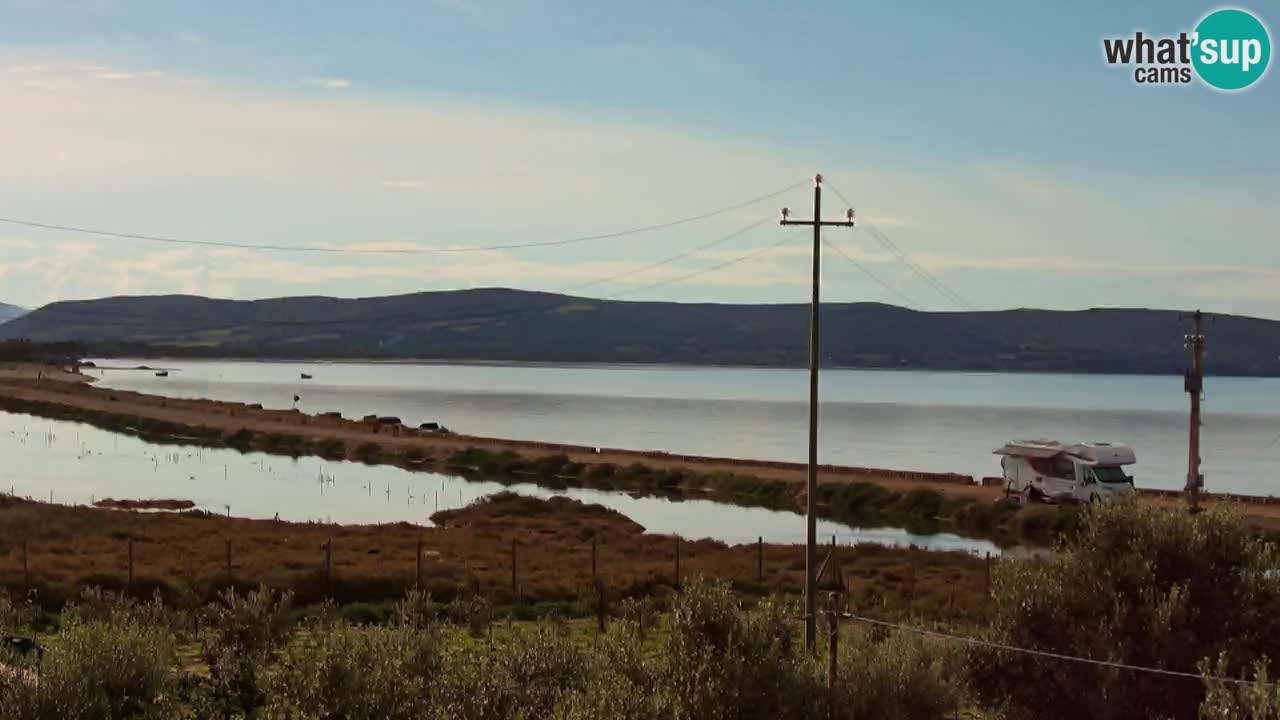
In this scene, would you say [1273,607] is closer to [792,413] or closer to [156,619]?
[156,619]

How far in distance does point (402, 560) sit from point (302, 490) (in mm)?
38285

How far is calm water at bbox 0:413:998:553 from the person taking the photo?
68062 millimetres

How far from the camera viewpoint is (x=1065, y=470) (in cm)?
6197

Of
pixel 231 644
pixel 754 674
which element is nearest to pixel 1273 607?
pixel 754 674

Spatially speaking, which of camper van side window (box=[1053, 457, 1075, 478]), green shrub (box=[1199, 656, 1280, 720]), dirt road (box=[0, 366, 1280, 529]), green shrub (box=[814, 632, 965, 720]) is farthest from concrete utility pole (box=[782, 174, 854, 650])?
camper van side window (box=[1053, 457, 1075, 478])

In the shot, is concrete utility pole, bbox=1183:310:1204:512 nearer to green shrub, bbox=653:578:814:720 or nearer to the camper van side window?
the camper van side window

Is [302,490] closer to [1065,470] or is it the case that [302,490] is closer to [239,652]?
[1065,470]

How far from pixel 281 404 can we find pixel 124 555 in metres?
153

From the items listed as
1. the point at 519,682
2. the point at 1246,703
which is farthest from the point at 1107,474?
the point at 1246,703

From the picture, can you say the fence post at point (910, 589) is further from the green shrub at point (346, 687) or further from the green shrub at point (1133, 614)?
the green shrub at point (346, 687)

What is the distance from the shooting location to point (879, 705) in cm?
2047

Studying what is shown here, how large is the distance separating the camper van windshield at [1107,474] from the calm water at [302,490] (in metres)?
5.93

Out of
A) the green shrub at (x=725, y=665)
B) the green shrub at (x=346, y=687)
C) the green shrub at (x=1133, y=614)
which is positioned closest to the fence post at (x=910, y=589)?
the green shrub at (x=1133, y=614)

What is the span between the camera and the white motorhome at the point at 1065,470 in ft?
196
